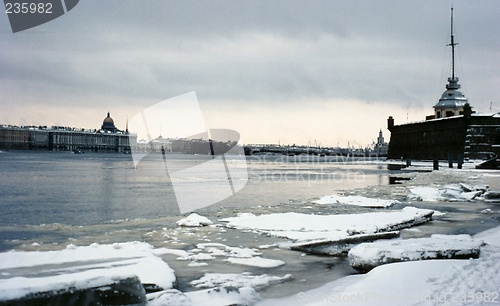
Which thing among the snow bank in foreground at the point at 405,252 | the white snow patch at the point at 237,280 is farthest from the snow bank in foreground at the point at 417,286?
the white snow patch at the point at 237,280

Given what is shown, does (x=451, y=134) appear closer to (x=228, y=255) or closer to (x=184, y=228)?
(x=184, y=228)

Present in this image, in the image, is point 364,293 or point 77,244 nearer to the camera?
point 364,293

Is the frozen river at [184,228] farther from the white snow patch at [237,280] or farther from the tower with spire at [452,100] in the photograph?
the tower with spire at [452,100]

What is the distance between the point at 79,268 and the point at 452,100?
70551 mm

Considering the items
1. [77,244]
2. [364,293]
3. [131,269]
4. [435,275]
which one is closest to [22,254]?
[77,244]

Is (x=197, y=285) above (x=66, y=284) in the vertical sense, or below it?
below

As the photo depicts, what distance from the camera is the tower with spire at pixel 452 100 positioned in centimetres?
6912

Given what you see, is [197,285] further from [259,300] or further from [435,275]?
[435,275]

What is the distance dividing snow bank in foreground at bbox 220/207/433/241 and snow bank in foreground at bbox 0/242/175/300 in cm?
355

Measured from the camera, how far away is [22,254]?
8445 millimetres

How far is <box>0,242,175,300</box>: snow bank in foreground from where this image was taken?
Answer: 17.7 ft

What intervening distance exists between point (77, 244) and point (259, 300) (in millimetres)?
5152

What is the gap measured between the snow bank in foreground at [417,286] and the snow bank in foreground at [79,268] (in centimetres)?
191

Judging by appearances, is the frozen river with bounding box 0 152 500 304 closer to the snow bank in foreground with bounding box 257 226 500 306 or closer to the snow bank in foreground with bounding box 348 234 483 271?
the snow bank in foreground with bounding box 348 234 483 271
